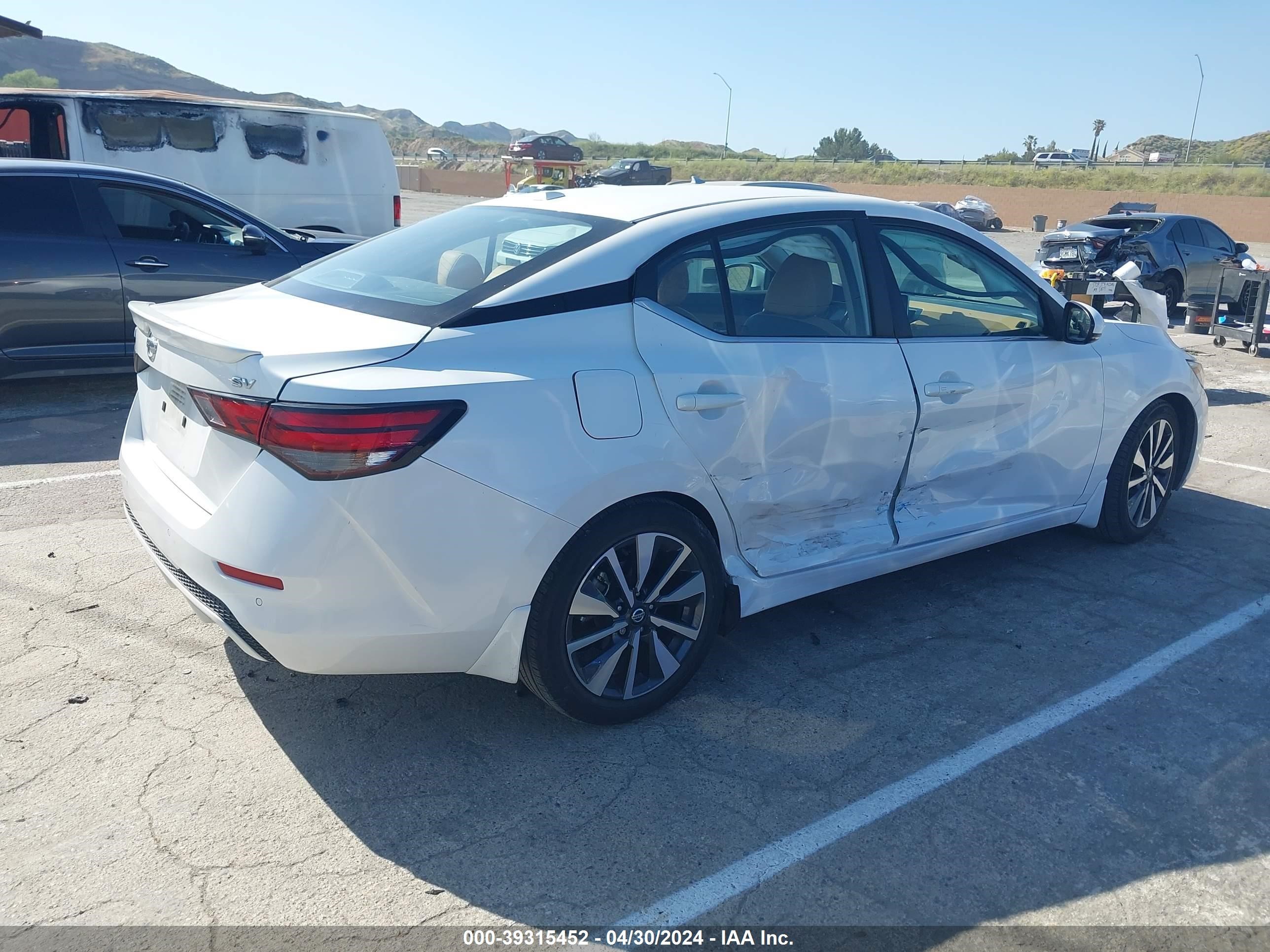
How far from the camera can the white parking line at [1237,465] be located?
6.91 meters

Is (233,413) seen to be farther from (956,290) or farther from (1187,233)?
(1187,233)

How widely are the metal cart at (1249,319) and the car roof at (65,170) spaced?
35.5 ft

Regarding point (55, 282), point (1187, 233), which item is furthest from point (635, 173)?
point (55, 282)

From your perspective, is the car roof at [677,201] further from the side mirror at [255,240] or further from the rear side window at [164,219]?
the rear side window at [164,219]

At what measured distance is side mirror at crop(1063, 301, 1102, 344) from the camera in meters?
4.56

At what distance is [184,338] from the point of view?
3160 mm

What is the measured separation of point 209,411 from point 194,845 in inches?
46.7

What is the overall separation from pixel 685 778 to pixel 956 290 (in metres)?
2.44

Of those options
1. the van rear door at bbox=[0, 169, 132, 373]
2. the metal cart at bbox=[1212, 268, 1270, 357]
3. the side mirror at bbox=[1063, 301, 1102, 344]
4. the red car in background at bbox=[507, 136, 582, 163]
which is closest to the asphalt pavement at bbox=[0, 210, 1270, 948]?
the side mirror at bbox=[1063, 301, 1102, 344]

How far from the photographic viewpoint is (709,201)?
149 inches

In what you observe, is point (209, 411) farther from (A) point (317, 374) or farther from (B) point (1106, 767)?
(B) point (1106, 767)

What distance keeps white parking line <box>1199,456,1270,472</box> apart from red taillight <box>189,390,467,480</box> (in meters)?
5.86

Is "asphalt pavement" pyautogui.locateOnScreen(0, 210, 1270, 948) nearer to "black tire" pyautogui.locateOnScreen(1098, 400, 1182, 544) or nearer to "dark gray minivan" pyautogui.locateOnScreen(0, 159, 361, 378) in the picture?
"black tire" pyautogui.locateOnScreen(1098, 400, 1182, 544)

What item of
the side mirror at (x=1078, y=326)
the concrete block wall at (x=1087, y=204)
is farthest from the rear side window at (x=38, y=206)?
the concrete block wall at (x=1087, y=204)
